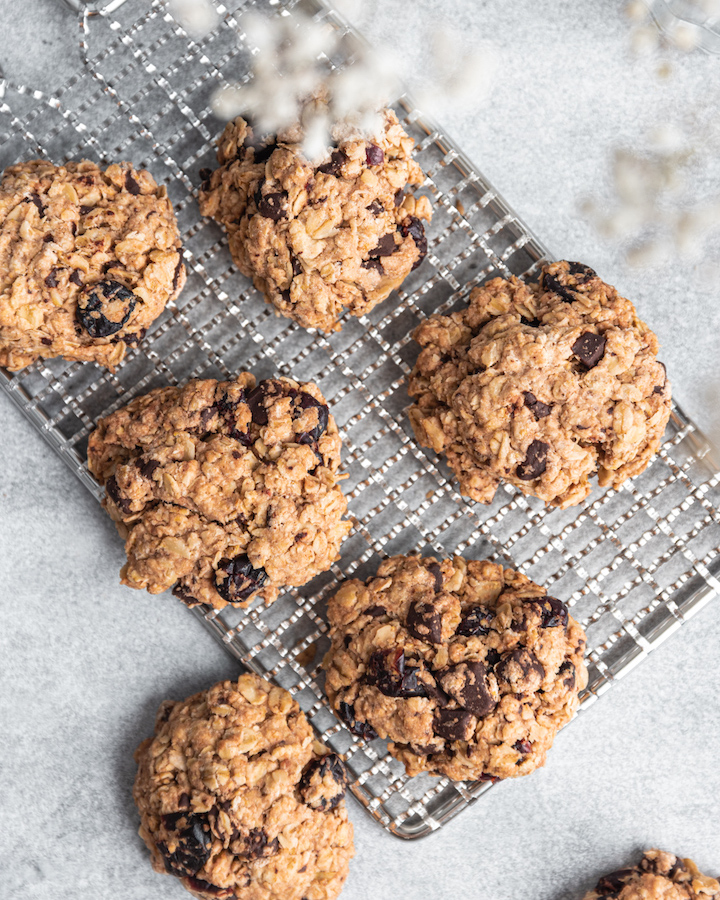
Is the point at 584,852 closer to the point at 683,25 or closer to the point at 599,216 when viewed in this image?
the point at 599,216

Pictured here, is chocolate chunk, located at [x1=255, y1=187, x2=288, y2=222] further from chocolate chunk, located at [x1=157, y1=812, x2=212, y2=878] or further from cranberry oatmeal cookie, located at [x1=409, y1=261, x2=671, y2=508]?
chocolate chunk, located at [x1=157, y1=812, x2=212, y2=878]

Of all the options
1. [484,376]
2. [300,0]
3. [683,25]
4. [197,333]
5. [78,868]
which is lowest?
[78,868]

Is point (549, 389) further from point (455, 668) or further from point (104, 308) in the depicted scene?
point (104, 308)

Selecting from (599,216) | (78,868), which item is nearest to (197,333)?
(599,216)

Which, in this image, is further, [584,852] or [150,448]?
[584,852]

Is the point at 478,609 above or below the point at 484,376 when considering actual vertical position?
below

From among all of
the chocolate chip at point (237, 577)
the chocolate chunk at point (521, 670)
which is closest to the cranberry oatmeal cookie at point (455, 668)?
the chocolate chunk at point (521, 670)
